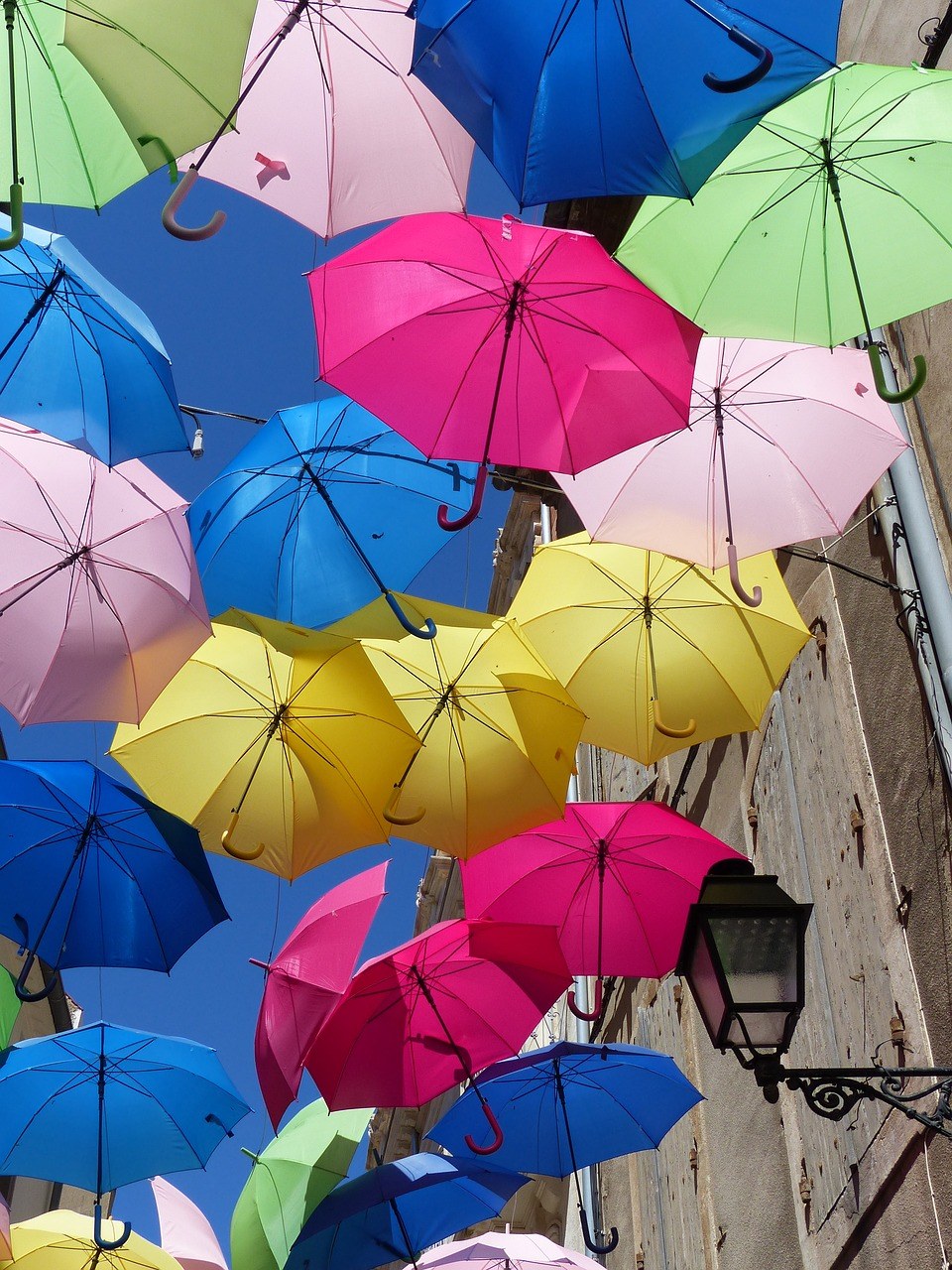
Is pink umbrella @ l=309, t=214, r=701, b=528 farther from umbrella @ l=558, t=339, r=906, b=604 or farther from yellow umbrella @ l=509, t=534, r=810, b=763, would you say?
yellow umbrella @ l=509, t=534, r=810, b=763

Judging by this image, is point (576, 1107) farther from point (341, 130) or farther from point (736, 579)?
point (341, 130)

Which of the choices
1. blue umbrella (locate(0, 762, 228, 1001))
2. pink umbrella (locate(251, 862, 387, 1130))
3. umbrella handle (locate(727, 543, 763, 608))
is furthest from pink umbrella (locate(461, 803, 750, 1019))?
umbrella handle (locate(727, 543, 763, 608))

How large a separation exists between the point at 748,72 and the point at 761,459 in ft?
7.70

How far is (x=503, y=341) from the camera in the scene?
529 centimetres

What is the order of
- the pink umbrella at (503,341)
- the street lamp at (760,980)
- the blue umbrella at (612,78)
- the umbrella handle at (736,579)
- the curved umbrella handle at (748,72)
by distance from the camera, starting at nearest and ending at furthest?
the curved umbrella handle at (748,72)
the blue umbrella at (612,78)
the street lamp at (760,980)
the pink umbrella at (503,341)
the umbrella handle at (736,579)

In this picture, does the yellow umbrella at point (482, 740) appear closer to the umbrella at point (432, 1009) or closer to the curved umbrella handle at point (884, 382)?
the umbrella at point (432, 1009)

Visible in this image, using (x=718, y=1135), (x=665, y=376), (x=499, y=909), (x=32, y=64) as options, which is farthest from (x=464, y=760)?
(x=32, y=64)

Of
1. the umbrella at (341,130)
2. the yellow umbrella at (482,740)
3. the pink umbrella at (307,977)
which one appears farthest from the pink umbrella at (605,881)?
the umbrella at (341,130)

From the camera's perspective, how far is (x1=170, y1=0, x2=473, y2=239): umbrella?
482cm

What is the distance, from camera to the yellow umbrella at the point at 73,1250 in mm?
8984

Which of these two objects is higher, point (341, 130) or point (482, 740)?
point (341, 130)

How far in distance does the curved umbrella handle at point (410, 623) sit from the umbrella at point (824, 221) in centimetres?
178

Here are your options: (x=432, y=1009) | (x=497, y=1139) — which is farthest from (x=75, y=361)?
(x=497, y=1139)

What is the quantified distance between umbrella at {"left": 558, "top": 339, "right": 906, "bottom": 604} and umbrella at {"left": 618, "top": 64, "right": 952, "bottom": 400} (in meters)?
1.15
